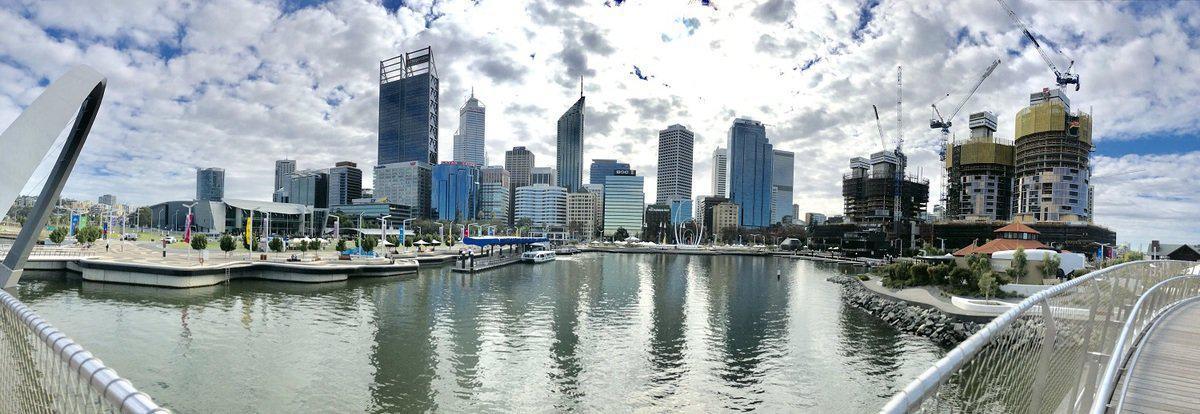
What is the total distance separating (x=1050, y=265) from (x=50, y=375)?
5538cm

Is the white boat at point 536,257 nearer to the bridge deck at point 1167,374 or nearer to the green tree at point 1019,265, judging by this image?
the green tree at point 1019,265

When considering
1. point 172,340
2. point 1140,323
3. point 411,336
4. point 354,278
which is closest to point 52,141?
point 172,340

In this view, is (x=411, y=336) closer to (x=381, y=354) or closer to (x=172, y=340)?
(x=381, y=354)

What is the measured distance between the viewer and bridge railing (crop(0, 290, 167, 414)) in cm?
249

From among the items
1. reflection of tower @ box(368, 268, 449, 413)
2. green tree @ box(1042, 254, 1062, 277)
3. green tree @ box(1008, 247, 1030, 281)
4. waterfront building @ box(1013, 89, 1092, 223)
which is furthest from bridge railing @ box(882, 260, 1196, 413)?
waterfront building @ box(1013, 89, 1092, 223)

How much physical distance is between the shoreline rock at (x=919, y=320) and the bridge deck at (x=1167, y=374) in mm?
20358

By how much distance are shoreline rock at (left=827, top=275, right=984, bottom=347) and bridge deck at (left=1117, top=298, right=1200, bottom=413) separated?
20358mm

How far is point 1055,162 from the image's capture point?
441ft

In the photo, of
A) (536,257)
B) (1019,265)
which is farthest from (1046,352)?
(536,257)

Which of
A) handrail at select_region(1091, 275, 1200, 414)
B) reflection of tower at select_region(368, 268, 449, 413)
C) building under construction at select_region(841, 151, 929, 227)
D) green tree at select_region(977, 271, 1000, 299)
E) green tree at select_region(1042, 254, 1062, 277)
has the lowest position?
reflection of tower at select_region(368, 268, 449, 413)

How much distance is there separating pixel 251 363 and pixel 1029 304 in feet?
77.4

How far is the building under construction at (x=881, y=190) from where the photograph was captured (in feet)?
564

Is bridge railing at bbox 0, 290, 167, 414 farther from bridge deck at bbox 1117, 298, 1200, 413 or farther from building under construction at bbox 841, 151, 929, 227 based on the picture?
building under construction at bbox 841, 151, 929, 227

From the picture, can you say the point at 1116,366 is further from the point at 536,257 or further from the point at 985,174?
the point at 985,174
